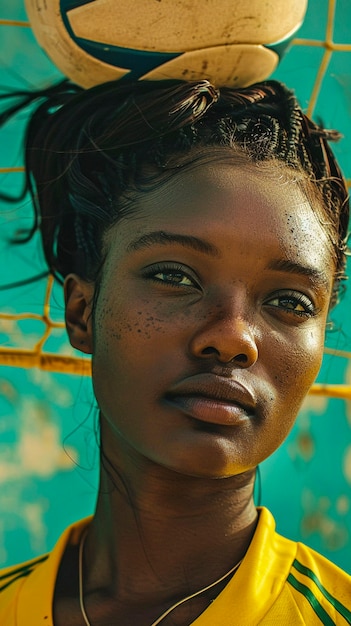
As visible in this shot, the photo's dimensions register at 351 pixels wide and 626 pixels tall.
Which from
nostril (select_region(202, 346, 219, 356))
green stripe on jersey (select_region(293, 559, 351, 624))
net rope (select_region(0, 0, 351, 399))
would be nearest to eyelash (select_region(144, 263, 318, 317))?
nostril (select_region(202, 346, 219, 356))

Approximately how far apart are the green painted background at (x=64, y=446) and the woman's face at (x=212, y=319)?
0.79 metres

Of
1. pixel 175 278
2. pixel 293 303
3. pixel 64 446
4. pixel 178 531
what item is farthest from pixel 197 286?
pixel 64 446

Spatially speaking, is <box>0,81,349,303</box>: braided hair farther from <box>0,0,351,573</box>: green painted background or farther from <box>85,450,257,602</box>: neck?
<box>0,0,351,573</box>: green painted background

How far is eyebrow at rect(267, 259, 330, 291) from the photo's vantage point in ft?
4.47

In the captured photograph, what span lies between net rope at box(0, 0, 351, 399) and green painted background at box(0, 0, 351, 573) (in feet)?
0.06

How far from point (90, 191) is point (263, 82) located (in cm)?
34

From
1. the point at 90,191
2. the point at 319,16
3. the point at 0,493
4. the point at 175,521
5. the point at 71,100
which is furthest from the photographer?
the point at 0,493

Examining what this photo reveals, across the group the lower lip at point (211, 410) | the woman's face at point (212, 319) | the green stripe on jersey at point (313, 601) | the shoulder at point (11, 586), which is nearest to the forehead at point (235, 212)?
the woman's face at point (212, 319)

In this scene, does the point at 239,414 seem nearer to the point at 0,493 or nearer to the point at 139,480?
the point at 139,480

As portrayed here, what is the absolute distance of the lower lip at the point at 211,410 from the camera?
1.29 meters

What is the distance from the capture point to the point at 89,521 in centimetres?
167

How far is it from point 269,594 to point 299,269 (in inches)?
18.2

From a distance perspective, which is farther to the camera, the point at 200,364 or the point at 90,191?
the point at 90,191

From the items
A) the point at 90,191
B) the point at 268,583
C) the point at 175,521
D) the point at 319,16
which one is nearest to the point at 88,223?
the point at 90,191
